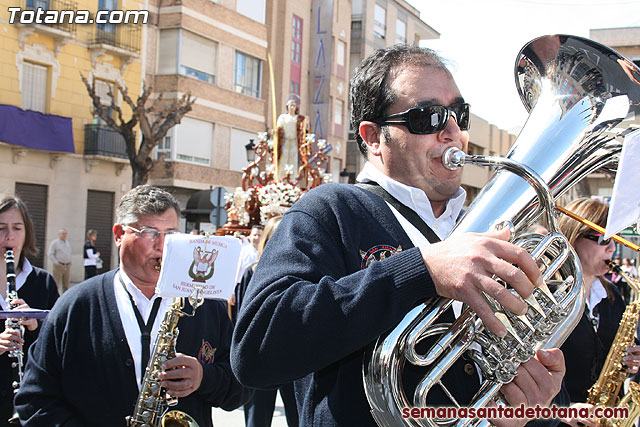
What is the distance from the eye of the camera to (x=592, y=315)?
386 cm

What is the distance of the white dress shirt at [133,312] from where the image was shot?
2.75 m

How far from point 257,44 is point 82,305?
24.4 metres

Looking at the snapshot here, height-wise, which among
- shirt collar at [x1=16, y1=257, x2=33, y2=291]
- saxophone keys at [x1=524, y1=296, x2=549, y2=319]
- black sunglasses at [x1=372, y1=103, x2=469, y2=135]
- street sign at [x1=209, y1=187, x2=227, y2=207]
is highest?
street sign at [x1=209, y1=187, x2=227, y2=207]

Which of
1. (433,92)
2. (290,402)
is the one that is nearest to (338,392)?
(433,92)

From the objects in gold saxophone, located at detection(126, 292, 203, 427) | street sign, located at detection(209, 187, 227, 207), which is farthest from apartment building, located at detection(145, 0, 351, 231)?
gold saxophone, located at detection(126, 292, 203, 427)

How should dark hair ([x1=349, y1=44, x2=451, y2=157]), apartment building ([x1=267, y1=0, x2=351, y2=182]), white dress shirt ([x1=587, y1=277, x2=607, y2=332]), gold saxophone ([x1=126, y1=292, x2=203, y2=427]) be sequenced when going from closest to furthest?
dark hair ([x1=349, y1=44, x2=451, y2=157]) → gold saxophone ([x1=126, y1=292, x2=203, y2=427]) → white dress shirt ([x1=587, y1=277, x2=607, y2=332]) → apartment building ([x1=267, y1=0, x2=351, y2=182])

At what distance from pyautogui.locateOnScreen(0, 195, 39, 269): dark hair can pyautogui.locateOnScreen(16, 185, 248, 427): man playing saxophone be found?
1.28 metres

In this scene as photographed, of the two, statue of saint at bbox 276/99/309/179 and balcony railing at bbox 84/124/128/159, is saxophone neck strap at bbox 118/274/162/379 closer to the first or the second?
statue of saint at bbox 276/99/309/179

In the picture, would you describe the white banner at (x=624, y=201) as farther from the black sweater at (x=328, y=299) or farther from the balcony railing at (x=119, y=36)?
the balcony railing at (x=119, y=36)

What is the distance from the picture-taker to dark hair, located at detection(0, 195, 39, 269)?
3.95 meters

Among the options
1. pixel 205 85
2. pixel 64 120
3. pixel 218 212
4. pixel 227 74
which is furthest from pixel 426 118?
pixel 227 74

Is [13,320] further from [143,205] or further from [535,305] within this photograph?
[535,305]

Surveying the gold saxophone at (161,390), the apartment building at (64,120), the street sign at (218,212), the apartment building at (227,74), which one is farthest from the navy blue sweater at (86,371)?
the apartment building at (227,74)

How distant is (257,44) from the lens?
1030 inches
